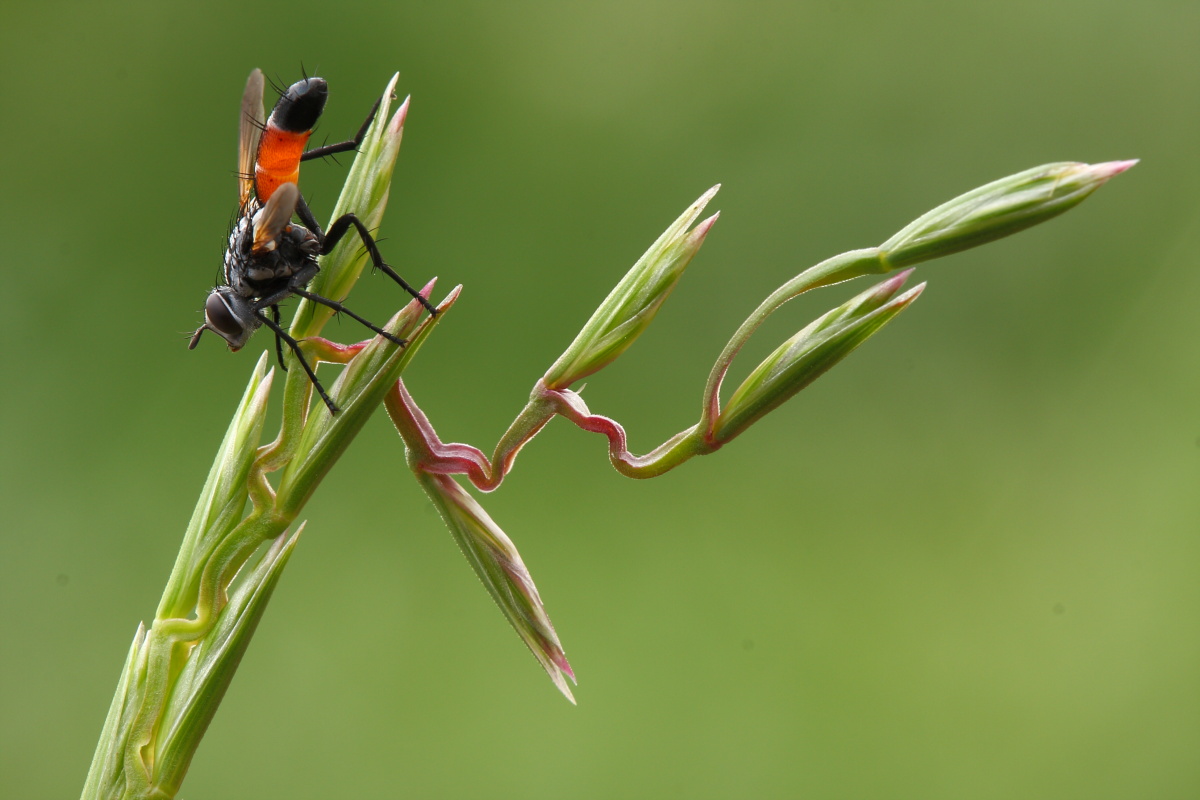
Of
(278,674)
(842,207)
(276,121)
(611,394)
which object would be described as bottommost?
(278,674)

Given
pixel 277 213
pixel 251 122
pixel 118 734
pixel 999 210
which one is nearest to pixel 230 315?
pixel 277 213

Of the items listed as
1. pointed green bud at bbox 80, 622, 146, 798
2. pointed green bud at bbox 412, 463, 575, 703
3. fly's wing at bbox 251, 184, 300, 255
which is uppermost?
fly's wing at bbox 251, 184, 300, 255

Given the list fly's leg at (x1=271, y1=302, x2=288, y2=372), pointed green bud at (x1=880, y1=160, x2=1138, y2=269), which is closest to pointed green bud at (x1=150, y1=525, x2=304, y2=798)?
fly's leg at (x1=271, y1=302, x2=288, y2=372)

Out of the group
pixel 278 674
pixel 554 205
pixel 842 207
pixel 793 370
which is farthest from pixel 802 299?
pixel 793 370

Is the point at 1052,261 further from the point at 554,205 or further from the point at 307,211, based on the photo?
the point at 307,211

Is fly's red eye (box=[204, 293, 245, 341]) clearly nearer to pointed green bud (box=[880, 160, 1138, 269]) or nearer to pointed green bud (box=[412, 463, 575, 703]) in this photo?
pointed green bud (box=[412, 463, 575, 703])

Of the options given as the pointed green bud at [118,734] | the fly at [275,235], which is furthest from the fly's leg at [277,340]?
the pointed green bud at [118,734]
